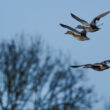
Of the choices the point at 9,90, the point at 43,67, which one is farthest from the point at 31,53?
the point at 9,90

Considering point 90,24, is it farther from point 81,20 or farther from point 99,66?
point 99,66

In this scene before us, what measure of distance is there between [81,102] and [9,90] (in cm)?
385

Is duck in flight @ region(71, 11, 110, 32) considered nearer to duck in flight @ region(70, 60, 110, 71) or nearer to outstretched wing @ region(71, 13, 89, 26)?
outstretched wing @ region(71, 13, 89, 26)

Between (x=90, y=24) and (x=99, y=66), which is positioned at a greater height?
(x=90, y=24)

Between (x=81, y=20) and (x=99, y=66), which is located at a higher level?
(x=81, y=20)

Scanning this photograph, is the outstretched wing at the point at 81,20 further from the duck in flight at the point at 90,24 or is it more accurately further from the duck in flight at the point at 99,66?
the duck in flight at the point at 99,66

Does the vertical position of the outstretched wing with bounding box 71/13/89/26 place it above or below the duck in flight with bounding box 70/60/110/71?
above

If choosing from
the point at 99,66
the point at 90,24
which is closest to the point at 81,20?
the point at 90,24

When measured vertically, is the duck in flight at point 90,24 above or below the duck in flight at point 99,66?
above

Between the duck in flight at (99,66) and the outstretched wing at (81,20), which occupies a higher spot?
the outstretched wing at (81,20)

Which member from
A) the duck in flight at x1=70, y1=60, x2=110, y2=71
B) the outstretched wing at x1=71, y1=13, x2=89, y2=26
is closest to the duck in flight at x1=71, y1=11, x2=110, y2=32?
the outstretched wing at x1=71, y1=13, x2=89, y2=26

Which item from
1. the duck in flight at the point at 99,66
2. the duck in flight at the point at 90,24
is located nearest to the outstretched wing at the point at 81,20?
the duck in flight at the point at 90,24

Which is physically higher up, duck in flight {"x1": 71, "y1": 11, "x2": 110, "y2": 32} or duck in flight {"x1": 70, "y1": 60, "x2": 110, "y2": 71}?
duck in flight {"x1": 71, "y1": 11, "x2": 110, "y2": 32}

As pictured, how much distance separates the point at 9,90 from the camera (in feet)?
76.7
